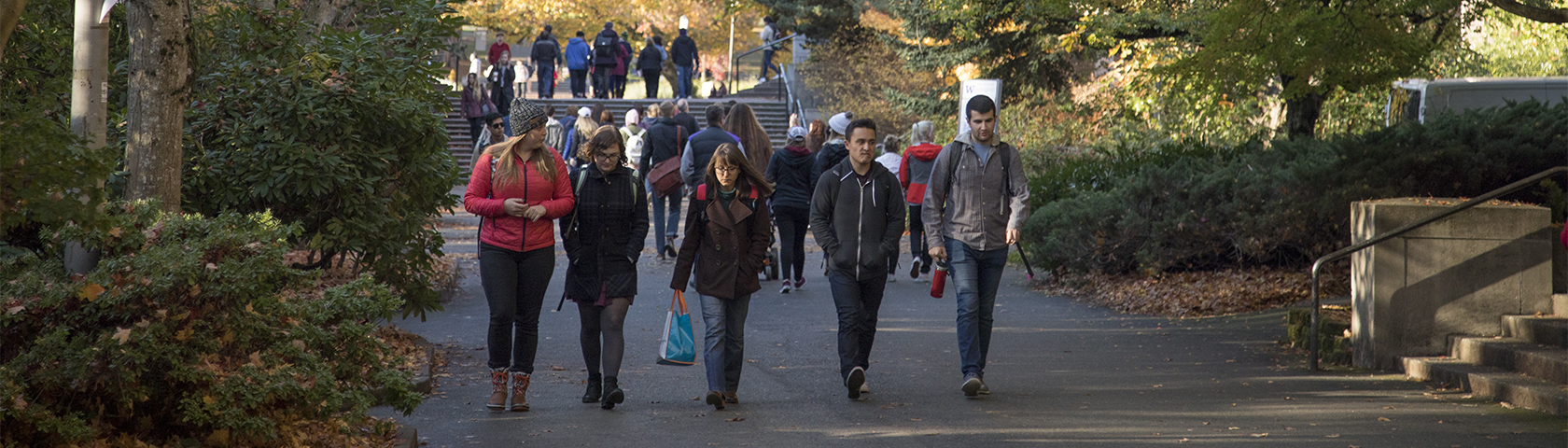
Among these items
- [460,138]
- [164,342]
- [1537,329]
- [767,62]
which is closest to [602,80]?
[460,138]

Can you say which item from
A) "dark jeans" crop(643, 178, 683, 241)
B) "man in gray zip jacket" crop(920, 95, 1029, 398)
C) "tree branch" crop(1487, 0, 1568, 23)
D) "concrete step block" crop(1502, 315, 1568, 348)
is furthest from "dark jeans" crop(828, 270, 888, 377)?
"dark jeans" crop(643, 178, 683, 241)

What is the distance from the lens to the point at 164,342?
4.62m

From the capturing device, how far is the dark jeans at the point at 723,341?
7.14m

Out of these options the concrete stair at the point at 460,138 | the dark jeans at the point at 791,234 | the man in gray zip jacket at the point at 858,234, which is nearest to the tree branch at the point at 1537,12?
the man in gray zip jacket at the point at 858,234

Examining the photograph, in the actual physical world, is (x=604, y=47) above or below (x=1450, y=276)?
above

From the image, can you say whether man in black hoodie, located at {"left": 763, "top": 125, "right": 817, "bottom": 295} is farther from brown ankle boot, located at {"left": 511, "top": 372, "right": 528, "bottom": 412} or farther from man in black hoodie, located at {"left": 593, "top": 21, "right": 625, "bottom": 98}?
man in black hoodie, located at {"left": 593, "top": 21, "right": 625, "bottom": 98}

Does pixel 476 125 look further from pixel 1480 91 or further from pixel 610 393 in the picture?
pixel 610 393

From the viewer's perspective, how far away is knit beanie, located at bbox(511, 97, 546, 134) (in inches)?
273

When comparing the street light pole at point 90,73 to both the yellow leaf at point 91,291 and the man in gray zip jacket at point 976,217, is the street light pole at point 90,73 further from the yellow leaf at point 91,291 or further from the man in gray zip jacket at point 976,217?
the man in gray zip jacket at point 976,217

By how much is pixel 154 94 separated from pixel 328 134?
1.58 metres

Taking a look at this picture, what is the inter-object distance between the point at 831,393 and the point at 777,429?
106 cm

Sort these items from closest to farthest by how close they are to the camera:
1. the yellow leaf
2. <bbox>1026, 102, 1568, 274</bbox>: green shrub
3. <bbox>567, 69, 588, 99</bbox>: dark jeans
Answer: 1. the yellow leaf
2. <bbox>1026, 102, 1568, 274</bbox>: green shrub
3. <bbox>567, 69, 588, 99</bbox>: dark jeans

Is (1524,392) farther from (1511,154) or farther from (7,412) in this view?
(7,412)

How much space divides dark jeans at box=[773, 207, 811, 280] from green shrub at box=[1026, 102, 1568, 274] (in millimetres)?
2415
